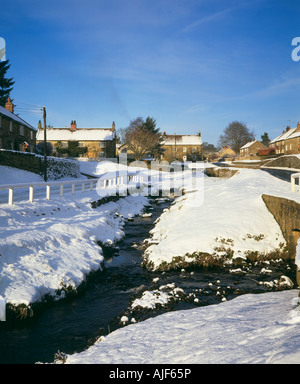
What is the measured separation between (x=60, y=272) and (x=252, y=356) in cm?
671

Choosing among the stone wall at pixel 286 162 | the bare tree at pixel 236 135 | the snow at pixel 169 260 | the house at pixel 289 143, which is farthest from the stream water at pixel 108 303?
the bare tree at pixel 236 135

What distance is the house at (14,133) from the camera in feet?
117

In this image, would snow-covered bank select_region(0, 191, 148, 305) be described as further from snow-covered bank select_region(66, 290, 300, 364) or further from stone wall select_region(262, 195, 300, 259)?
stone wall select_region(262, 195, 300, 259)

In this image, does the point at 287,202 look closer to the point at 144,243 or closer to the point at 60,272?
the point at 144,243

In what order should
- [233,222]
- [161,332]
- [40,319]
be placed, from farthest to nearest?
1. [233,222]
2. [40,319]
3. [161,332]

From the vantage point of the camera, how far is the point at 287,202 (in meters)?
11.7

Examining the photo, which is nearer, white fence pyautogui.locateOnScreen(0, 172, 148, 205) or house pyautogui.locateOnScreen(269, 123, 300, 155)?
white fence pyautogui.locateOnScreen(0, 172, 148, 205)

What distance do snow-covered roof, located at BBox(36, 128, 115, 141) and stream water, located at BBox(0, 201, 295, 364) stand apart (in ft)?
175

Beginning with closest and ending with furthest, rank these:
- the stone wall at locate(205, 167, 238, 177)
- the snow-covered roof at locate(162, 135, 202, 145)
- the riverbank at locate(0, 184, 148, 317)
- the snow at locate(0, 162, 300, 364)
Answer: the snow at locate(0, 162, 300, 364), the riverbank at locate(0, 184, 148, 317), the stone wall at locate(205, 167, 238, 177), the snow-covered roof at locate(162, 135, 202, 145)

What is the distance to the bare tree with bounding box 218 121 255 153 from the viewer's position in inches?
4286

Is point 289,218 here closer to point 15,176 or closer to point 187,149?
point 15,176

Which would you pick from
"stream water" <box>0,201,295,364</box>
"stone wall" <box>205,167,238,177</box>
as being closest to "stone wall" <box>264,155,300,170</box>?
"stone wall" <box>205,167,238,177</box>

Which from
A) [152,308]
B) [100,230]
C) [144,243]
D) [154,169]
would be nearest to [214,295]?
[152,308]
